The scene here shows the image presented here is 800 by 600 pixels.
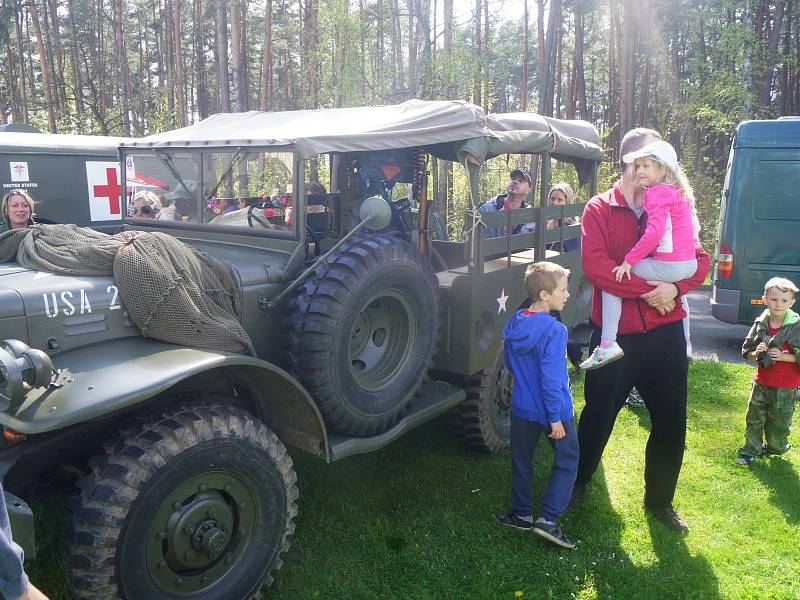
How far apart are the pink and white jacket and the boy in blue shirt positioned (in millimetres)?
420

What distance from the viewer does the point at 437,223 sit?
5039mm

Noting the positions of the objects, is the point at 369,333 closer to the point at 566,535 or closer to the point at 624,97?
the point at 566,535

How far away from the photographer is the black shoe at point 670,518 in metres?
3.55

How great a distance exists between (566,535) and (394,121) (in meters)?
2.45

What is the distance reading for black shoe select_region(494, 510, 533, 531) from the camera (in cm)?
350

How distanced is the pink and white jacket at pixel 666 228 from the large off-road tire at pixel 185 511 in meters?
1.94

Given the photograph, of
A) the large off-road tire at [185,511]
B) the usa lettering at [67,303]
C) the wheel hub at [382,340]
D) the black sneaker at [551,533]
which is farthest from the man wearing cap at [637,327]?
the usa lettering at [67,303]

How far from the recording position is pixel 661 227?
311 cm

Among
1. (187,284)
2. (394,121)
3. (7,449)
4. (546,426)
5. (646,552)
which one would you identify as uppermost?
(394,121)

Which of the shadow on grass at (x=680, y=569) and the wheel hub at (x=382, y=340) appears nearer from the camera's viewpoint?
the shadow on grass at (x=680, y=569)

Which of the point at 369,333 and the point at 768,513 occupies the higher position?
the point at 369,333

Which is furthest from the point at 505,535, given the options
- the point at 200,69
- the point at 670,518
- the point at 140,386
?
the point at 200,69

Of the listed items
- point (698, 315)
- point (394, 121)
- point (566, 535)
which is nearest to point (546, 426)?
point (566, 535)

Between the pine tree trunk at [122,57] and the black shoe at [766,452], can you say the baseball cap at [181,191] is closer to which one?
the black shoe at [766,452]
